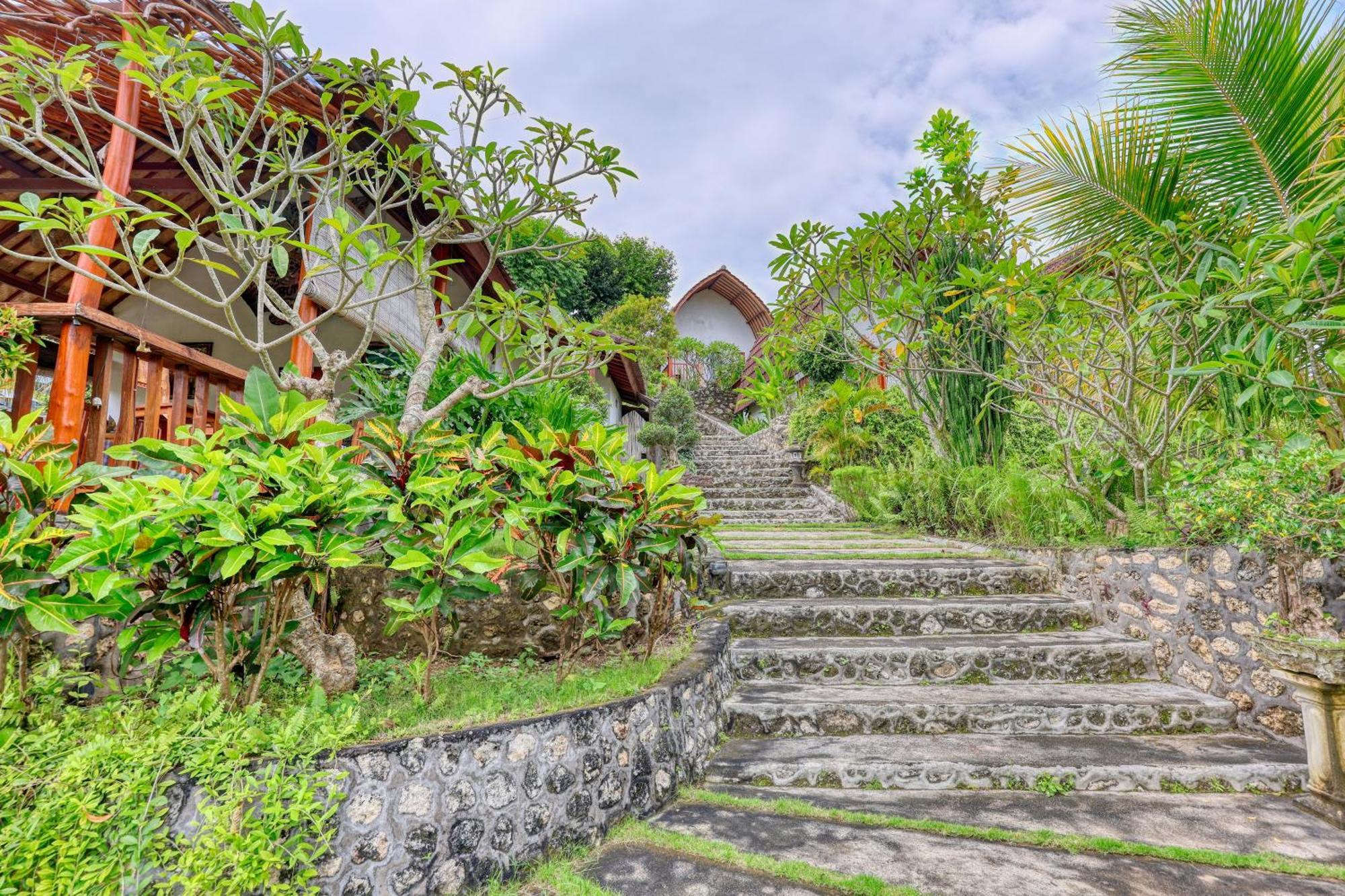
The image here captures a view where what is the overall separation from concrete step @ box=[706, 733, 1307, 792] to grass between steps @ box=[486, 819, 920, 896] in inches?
19.7

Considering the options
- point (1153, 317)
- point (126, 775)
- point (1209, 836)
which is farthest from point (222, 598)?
point (1153, 317)

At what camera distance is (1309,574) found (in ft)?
8.13

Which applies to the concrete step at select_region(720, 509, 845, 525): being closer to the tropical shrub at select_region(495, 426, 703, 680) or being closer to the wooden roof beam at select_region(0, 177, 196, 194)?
the tropical shrub at select_region(495, 426, 703, 680)

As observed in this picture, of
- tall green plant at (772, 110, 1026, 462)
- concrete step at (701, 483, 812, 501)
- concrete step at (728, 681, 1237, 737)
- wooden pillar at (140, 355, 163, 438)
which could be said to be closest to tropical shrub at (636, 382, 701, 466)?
concrete step at (701, 483, 812, 501)

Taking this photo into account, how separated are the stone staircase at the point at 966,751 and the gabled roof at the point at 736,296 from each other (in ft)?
58.4

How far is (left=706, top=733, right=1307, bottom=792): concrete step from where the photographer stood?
89.7 inches

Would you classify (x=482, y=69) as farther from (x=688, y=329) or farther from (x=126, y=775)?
(x=688, y=329)

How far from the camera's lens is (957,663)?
3117 mm

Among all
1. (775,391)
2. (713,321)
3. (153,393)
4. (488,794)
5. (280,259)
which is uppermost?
(713,321)

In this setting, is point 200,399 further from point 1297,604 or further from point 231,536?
point 1297,604

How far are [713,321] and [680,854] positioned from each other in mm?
20935

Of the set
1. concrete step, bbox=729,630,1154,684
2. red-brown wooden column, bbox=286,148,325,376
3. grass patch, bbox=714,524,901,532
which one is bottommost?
concrete step, bbox=729,630,1154,684

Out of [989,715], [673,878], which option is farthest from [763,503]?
[673,878]

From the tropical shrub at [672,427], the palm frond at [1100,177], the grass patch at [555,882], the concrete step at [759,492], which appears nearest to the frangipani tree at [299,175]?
the grass patch at [555,882]
